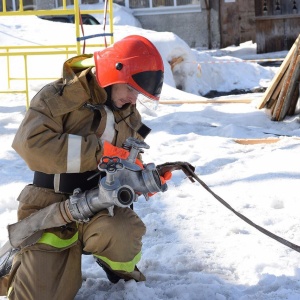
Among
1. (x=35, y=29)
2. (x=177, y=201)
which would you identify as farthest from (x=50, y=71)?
(x=177, y=201)

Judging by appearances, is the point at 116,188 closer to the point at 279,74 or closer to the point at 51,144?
the point at 51,144

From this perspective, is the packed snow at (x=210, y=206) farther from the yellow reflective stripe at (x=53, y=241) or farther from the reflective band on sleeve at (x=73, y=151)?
the reflective band on sleeve at (x=73, y=151)

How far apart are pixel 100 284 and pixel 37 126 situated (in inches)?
35.2

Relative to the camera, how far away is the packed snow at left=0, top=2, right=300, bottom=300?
339 centimetres

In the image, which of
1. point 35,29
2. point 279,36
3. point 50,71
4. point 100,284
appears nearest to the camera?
point 100,284

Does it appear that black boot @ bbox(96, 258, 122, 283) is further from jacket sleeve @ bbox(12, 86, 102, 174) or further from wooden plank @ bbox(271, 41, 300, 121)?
wooden plank @ bbox(271, 41, 300, 121)

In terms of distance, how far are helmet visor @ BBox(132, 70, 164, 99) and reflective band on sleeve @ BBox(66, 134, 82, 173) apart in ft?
1.12

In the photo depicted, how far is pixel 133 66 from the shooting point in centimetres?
302

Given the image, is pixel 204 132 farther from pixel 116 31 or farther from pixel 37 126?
pixel 116 31

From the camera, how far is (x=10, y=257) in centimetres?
328

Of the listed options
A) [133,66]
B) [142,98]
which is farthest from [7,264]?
[133,66]

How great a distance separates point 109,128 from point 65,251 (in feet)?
1.89

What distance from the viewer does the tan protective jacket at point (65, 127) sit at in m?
2.95

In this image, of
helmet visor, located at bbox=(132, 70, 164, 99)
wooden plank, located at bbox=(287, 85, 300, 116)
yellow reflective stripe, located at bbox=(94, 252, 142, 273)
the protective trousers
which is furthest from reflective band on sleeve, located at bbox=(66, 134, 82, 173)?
wooden plank, located at bbox=(287, 85, 300, 116)
